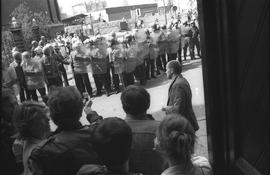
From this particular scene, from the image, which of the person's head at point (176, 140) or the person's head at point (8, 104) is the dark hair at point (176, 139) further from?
the person's head at point (8, 104)

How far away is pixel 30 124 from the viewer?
8.77 ft

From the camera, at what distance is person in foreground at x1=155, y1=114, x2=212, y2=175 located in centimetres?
201

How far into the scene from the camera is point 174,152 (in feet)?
6.61

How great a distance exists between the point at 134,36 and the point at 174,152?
10.1 meters

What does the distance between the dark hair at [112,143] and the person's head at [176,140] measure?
0.22m

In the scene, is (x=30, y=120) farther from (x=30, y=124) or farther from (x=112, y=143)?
(x=112, y=143)

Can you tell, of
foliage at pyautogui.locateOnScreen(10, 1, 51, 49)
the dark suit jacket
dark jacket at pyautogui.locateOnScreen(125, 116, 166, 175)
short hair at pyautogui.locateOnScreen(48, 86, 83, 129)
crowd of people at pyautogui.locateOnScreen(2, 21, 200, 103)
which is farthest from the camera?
foliage at pyautogui.locateOnScreen(10, 1, 51, 49)

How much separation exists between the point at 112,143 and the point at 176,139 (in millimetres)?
382

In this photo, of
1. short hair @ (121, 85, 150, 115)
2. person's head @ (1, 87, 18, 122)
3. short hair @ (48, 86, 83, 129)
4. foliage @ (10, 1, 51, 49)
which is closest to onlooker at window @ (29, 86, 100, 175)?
short hair @ (48, 86, 83, 129)

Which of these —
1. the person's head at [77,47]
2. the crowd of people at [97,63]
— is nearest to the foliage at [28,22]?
the crowd of people at [97,63]

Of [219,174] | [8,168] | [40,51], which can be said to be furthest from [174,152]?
[40,51]

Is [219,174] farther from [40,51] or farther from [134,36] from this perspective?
[134,36]

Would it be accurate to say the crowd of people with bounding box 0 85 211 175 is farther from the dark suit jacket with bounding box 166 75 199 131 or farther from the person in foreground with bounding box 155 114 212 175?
the dark suit jacket with bounding box 166 75 199 131

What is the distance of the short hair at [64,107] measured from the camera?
8.00ft
